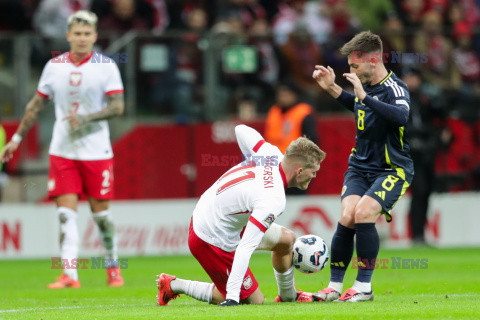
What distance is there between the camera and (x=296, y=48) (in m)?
15.2

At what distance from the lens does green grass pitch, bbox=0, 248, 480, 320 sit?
6910 mm

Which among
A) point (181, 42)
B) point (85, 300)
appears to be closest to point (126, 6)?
point (181, 42)

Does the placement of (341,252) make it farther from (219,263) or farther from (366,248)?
(219,263)

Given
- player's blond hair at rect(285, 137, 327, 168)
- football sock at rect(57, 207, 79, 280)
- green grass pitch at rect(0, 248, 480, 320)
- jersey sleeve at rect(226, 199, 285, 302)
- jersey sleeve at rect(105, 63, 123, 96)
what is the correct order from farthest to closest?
jersey sleeve at rect(105, 63, 123, 96) < football sock at rect(57, 207, 79, 280) < player's blond hair at rect(285, 137, 327, 168) < jersey sleeve at rect(226, 199, 285, 302) < green grass pitch at rect(0, 248, 480, 320)

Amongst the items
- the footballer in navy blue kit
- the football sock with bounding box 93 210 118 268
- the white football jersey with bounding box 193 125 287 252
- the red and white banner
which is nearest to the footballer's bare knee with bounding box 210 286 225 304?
the white football jersey with bounding box 193 125 287 252

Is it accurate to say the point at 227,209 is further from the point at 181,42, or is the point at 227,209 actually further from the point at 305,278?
the point at 181,42

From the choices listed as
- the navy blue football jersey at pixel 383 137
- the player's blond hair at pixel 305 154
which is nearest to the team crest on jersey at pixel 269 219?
the player's blond hair at pixel 305 154

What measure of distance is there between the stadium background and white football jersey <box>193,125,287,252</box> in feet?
22.5

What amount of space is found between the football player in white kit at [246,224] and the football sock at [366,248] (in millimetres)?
512

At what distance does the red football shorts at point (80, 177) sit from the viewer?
9.99m

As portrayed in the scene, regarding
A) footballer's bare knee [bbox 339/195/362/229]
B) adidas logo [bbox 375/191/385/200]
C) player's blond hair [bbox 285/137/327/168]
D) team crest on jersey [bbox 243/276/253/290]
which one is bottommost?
team crest on jersey [bbox 243/276/253/290]

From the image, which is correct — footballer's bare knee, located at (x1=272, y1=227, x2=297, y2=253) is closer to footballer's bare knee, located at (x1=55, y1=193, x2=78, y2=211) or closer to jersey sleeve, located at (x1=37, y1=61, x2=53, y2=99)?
footballer's bare knee, located at (x1=55, y1=193, x2=78, y2=211)

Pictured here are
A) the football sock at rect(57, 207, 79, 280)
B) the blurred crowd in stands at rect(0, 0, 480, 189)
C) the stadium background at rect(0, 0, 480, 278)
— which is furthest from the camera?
the blurred crowd in stands at rect(0, 0, 480, 189)

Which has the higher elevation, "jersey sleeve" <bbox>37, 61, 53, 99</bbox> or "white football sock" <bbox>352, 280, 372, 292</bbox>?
"jersey sleeve" <bbox>37, 61, 53, 99</bbox>
